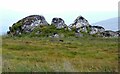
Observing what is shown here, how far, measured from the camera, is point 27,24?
341 feet

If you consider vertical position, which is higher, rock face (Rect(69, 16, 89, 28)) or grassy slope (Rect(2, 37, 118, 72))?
rock face (Rect(69, 16, 89, 28))

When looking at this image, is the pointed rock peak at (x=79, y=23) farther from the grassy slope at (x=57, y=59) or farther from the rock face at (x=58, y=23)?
the grassy slope at (x=57, y=59)

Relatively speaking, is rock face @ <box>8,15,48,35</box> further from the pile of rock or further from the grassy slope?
the grassy slope

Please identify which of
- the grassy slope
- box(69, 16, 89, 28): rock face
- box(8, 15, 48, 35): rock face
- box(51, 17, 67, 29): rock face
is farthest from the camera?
box(69, 16, 89, 28): rock face

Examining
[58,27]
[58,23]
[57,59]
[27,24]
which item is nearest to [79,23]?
[58,23]

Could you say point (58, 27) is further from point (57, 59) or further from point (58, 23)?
point (57, 59)

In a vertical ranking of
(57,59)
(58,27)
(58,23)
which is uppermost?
(58,23)

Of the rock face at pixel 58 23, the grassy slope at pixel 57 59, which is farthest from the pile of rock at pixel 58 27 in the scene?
the grassy slope at pixel 57 59

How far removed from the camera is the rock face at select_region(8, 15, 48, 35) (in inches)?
3973

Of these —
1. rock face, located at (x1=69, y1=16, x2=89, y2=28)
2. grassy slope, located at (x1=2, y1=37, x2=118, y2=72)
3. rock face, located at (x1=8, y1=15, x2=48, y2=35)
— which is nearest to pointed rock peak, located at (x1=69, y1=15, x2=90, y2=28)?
rock face, located at (x1=69, y1=16, x2=89, y2=28)

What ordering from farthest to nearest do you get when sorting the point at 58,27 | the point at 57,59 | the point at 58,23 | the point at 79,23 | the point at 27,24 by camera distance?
the point at 79,23 → the point at 27,24 → the point at 58,23 → the point at 58,27 → the point at 57,59

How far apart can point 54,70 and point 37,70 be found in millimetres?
732

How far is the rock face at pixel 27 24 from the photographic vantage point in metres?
101

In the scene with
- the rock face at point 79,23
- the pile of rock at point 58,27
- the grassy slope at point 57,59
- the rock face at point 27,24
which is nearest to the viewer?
the grassy slope at point 57,59
